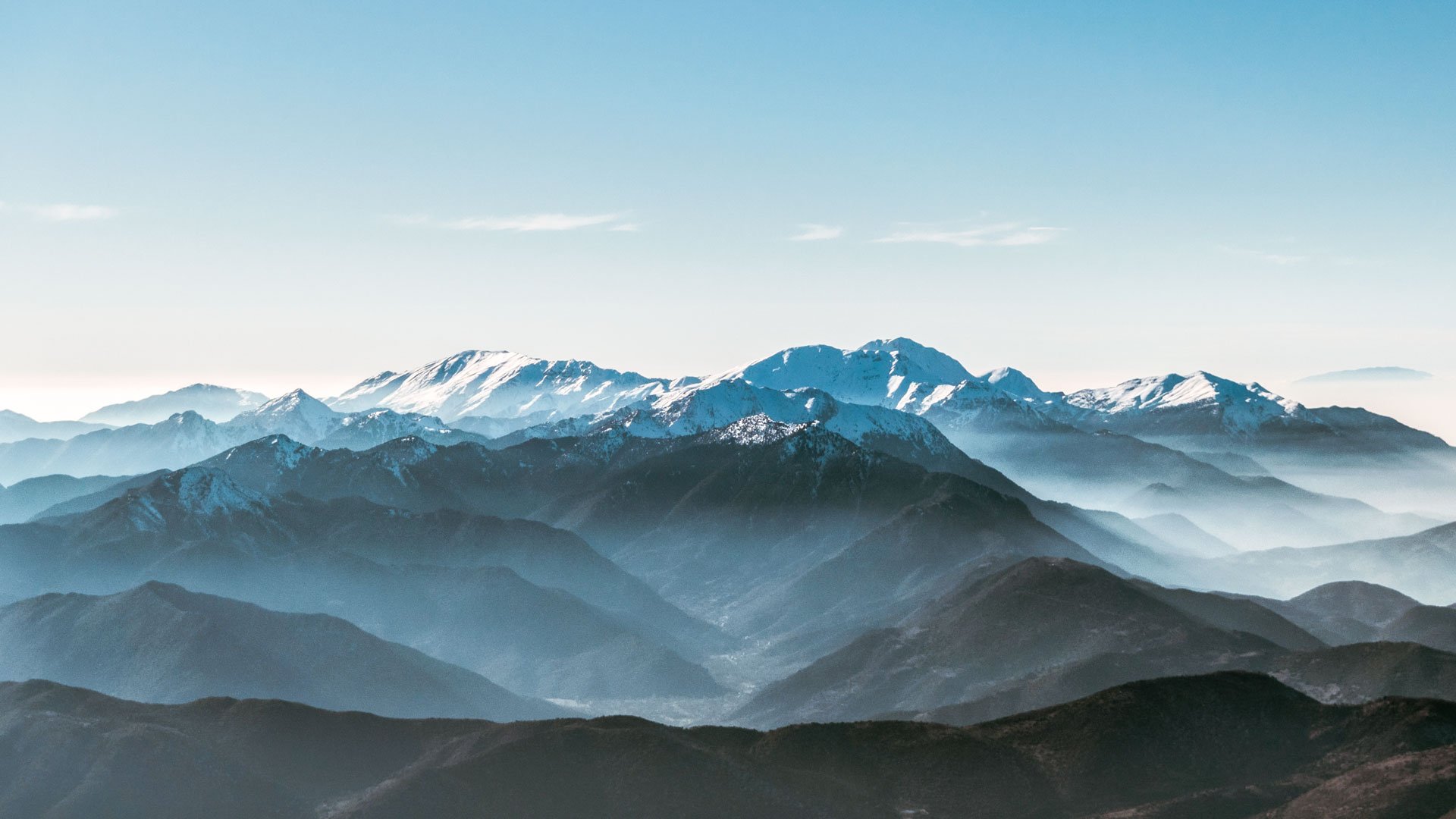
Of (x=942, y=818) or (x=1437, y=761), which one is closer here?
(x=1437, y=761)

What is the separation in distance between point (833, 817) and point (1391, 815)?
7596 centimetres

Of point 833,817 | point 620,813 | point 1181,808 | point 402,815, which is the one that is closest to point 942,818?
point 833,817

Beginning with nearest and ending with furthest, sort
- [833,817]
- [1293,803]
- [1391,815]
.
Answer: [1391,815] < [1293,803] < [833,817]

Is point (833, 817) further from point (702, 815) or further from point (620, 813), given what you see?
point (620, 813)

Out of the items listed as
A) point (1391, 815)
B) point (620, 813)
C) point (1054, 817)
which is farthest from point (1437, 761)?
point (620, 813)

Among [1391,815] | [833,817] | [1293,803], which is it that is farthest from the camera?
[833,817]

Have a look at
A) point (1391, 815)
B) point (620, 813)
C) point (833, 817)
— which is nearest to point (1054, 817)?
point (833, 817)

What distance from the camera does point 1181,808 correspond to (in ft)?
615

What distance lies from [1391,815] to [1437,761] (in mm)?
15952

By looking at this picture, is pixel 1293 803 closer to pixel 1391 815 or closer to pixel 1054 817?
pixel 1391 815

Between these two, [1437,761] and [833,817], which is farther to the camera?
[833,817]

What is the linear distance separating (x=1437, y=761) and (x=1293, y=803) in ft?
64.5

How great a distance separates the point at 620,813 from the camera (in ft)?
656

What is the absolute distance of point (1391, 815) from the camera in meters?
169
